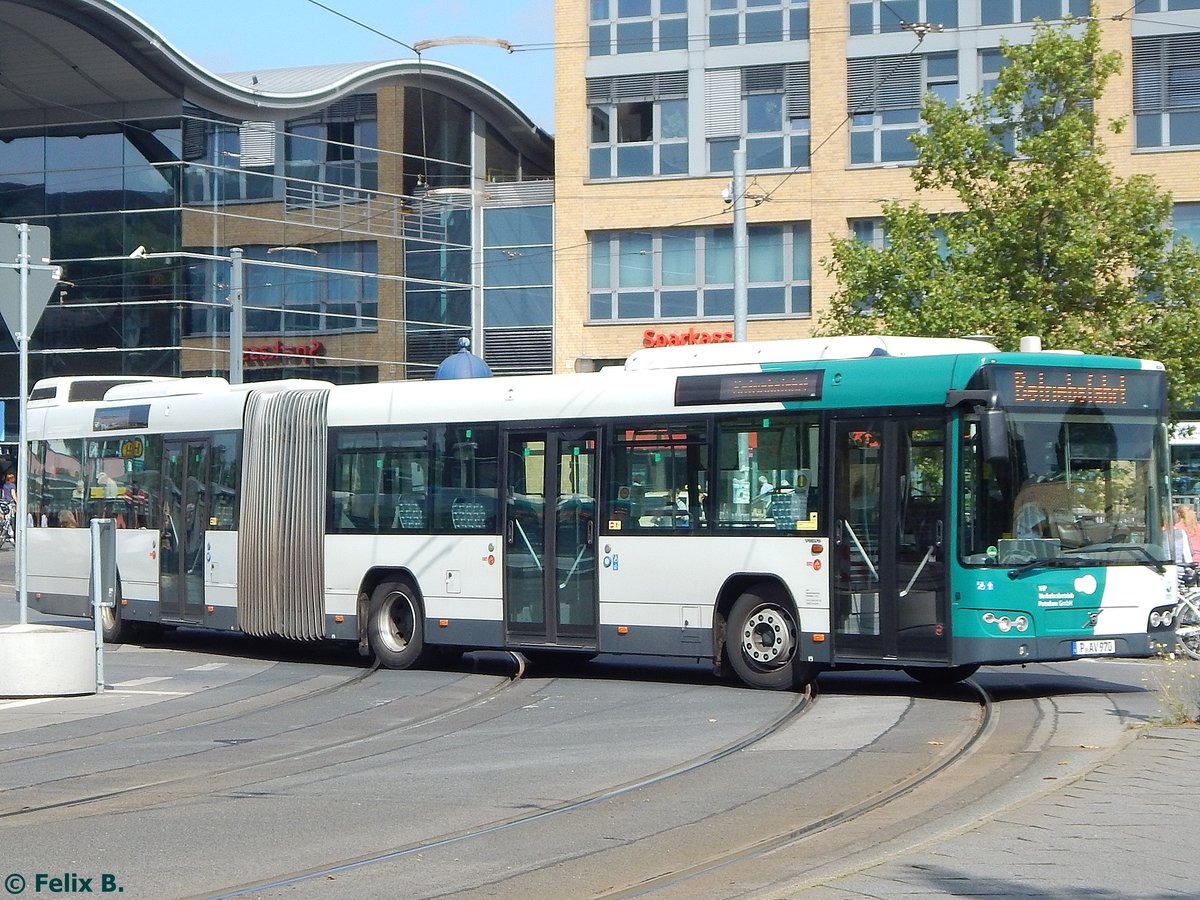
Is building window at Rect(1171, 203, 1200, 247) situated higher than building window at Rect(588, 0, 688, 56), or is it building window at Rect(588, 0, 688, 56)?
building window at Rect(588, 0, 688, 56)

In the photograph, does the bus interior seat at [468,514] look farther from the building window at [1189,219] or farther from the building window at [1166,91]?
the building window at [1166,91]

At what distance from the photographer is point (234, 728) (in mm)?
12992

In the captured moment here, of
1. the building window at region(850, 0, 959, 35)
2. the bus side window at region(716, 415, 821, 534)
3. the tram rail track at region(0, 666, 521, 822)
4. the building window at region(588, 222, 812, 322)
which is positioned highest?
the building window at region(850, 0, 959, 35)

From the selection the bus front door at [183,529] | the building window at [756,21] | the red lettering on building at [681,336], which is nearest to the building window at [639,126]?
the building window at [756,21]

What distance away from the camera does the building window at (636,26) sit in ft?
132

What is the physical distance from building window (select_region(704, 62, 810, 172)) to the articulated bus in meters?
22.3

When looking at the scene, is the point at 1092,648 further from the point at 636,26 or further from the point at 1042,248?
the point at 636,26

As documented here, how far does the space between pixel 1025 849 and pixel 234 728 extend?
7.42m

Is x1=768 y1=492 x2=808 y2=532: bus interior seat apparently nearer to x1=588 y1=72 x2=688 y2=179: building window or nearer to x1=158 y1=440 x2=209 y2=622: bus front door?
x1=158 y1=440 x2=209 y2=622: bus front door

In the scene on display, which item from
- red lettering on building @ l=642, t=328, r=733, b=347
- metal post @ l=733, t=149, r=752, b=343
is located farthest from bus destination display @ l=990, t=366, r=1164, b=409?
red lettering on building @ l=642, t=328, r=733, b=347

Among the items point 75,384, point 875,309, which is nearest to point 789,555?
point 875,309

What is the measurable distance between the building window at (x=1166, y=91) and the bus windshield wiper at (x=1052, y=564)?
85.0 feet

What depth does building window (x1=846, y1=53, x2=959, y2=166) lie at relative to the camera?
37.9 meters

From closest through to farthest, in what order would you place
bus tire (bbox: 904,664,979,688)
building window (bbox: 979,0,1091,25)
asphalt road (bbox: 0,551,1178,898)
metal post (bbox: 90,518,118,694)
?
asphalt road (bbox: 0,551,1178,898) → bus tire (bbox: 904,664,979,688) → metal post (bbox: 90,518,118,694) → building window (bbox: 979,0,1091,25)
